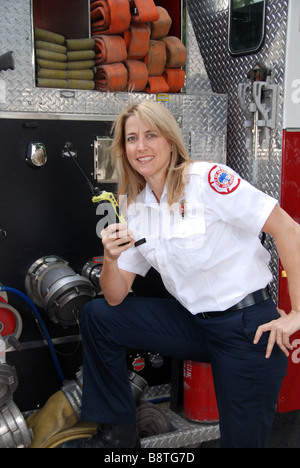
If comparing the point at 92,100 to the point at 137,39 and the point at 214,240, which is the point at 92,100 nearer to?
the point at 137,39

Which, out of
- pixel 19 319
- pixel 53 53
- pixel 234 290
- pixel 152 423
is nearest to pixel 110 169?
pixel 53 53

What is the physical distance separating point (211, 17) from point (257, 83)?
0.76 meters

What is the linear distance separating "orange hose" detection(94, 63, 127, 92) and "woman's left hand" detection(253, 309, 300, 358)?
1.75m

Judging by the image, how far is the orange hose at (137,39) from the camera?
3324 mm

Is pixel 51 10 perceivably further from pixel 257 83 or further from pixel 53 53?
pixel 257 83

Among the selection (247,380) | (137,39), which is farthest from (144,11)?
(247,380)

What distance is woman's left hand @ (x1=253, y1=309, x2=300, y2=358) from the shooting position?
85.4 inches

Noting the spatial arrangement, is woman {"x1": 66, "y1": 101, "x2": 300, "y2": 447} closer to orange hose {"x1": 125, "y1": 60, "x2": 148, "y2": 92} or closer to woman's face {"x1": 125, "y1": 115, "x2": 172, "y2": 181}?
woman's face {"x1": 125, "y1": 115, "x2": 172, "y2": 181}

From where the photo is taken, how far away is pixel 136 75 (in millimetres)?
3322

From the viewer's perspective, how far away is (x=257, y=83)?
3178mm

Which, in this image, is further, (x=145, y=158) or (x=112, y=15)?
(x=112, y=15)

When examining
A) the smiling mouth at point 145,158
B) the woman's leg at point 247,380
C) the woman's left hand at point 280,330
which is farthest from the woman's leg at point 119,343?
the smiling mouth at point 145,158

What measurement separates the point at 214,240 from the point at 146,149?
509mm

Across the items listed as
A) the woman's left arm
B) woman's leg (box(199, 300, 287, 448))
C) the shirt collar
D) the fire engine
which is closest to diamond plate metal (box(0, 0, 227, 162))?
the fire engine
